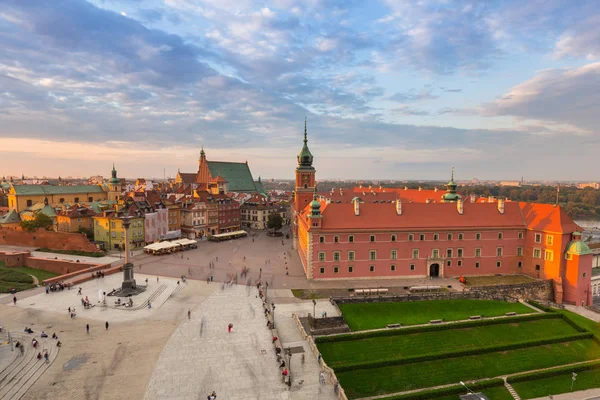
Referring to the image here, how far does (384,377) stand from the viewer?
1199 inches

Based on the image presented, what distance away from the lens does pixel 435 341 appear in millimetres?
36094

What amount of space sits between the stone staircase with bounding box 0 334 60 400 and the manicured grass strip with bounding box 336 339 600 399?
2295 cm

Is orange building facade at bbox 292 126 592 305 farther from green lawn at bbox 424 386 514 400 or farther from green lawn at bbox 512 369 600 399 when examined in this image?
green lawn at bbox 424 386 514 400

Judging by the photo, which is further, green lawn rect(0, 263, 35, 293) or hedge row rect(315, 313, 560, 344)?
green lawn rect(0, 263, 35, 293)

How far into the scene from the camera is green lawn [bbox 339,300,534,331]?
3959 centimetres

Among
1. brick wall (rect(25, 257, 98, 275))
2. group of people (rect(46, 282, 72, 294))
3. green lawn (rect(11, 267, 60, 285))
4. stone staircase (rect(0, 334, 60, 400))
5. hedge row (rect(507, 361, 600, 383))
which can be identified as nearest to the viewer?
stone staircase (rect(0, 334, 60, 400))

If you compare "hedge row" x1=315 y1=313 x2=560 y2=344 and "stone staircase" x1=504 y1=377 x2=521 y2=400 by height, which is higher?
"hedge row" x1=315 y1=313 x2=560 y2=344

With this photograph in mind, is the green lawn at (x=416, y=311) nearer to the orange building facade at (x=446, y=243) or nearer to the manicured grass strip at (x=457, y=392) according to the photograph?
the orange building facade at (x=446, y=243)

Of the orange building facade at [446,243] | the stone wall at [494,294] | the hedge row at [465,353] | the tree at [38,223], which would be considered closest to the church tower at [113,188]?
the tree at [38,223]

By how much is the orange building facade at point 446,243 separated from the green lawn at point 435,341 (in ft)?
46.5

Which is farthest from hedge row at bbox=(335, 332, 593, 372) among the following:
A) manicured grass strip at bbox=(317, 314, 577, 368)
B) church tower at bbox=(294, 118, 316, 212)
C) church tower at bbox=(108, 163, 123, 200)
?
church tower at bbox=(108, 163, 123, 200)

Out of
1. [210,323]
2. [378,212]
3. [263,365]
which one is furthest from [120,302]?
[378,212]

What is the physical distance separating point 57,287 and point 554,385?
180 ft

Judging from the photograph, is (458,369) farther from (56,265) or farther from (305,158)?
(56,265)
